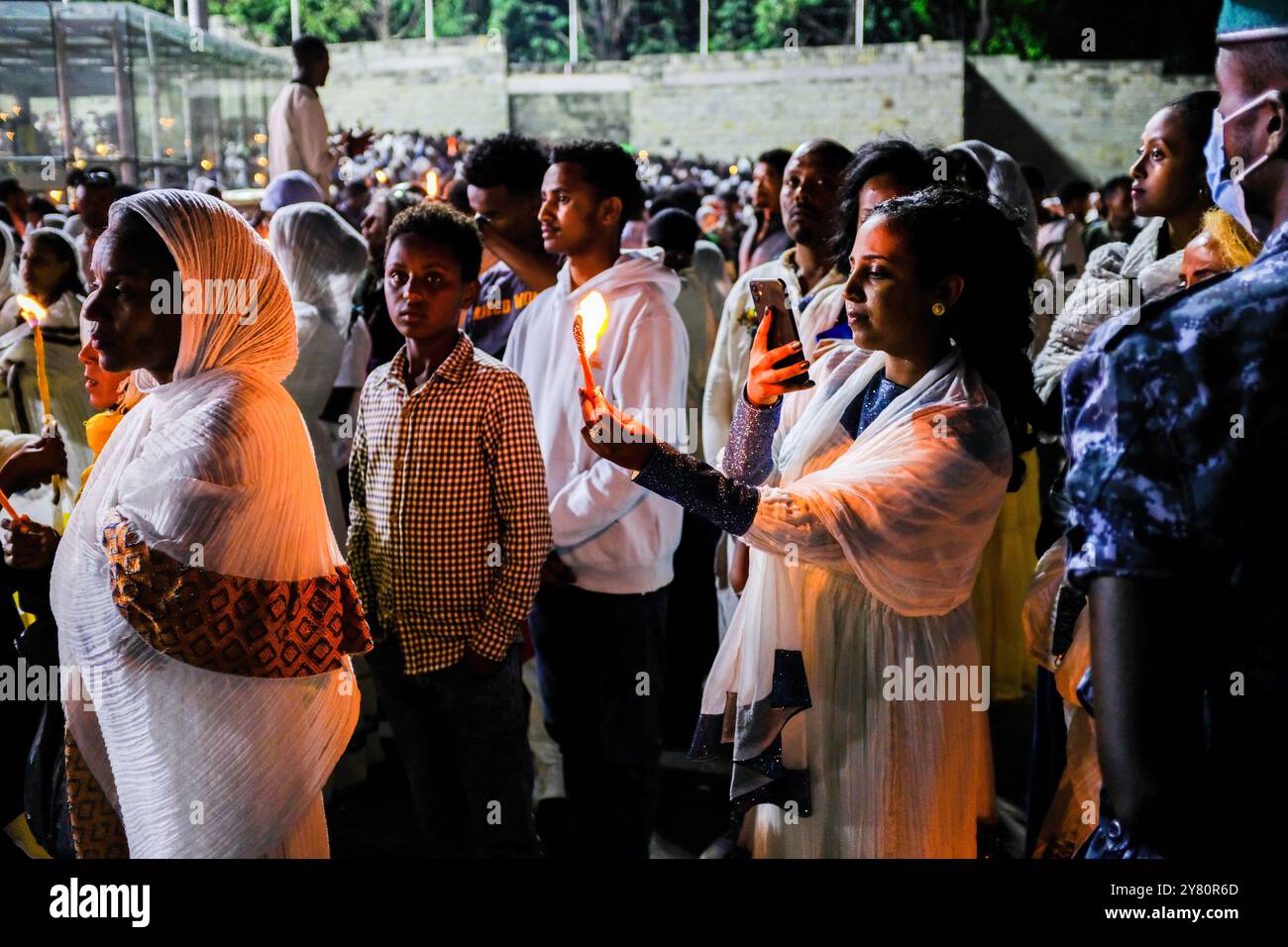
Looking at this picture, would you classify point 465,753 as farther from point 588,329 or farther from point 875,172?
point 875,172

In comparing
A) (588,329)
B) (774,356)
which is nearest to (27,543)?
(588,329)

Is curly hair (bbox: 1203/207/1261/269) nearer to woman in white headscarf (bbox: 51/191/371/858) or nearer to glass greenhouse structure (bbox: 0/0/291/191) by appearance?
woman in white headscarf (bbox: 51/191/371/858)

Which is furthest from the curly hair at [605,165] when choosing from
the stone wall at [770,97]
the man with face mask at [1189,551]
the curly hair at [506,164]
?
the stone wall at [770,97]

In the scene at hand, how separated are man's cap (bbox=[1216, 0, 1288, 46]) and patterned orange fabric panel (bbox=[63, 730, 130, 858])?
217cm

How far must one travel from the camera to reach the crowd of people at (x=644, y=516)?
122 centimetres

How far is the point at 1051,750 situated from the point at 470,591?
152 cm

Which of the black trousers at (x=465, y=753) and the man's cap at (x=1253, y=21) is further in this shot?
the black trousers at (x=465, y=753)

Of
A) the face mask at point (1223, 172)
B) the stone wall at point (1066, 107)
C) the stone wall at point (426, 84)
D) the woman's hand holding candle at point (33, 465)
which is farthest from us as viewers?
the stone wall at point (426, 84)

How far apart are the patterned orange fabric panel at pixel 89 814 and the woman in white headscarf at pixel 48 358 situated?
1318mm

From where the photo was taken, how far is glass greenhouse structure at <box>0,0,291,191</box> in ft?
37.6

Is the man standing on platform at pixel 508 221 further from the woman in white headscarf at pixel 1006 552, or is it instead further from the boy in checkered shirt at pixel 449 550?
the woman in white headscarf at pixel 1006 552

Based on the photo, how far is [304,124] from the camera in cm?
719
